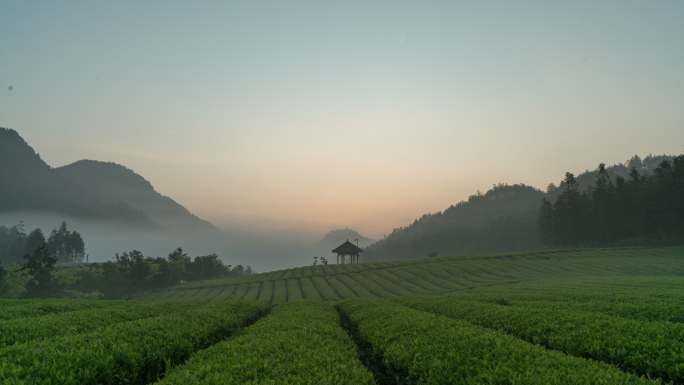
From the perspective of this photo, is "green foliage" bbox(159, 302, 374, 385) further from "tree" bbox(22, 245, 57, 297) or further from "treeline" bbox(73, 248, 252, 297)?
"treeline" bbox(73, 248, 252, 297)

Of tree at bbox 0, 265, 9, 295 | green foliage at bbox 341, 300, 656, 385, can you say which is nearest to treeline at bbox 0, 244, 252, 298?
tree at bbox 0, 265, 9, 295

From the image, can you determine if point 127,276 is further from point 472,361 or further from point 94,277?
point 472,361

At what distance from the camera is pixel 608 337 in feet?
44.3

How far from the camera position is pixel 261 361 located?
1168cm

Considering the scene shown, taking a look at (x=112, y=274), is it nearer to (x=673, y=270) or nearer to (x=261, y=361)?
(x=261, y=361)

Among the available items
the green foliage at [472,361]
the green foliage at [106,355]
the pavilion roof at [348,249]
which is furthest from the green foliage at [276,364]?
the pavilion roof at [348,249]

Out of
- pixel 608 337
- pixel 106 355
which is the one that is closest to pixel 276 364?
pixel 106 355

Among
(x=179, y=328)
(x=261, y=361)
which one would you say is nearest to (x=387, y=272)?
(x=179, y=328)

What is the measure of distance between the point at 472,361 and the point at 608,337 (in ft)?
20.3

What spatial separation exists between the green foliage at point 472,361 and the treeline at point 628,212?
11768cm

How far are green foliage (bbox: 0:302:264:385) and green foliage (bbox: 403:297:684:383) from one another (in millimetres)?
15382

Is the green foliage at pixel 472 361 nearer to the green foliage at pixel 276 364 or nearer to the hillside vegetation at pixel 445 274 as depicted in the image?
the green foliage at pixel 276 364

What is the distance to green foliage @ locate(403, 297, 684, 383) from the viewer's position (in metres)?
11.0

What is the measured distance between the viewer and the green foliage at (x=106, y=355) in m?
9.98
